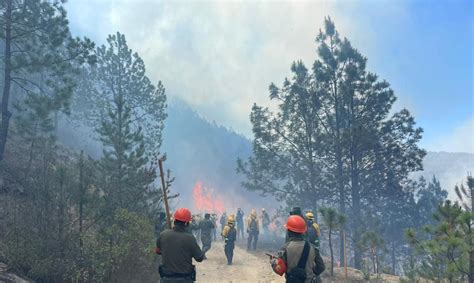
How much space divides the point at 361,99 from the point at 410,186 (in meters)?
7.00

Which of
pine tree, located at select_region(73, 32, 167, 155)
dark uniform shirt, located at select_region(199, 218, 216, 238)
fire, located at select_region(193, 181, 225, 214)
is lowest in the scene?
dark uniform shirt, located at select_region(199, 218, 216, 238)

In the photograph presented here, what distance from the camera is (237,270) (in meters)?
13.3

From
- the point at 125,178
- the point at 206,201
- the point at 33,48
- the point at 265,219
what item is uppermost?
the point at 33,48

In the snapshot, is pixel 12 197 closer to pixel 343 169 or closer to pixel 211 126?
pixel 343 169

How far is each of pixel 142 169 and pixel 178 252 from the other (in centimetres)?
717

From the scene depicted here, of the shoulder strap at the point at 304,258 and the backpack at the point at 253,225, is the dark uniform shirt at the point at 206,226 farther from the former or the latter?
the shoulder strap at the point at 304,258

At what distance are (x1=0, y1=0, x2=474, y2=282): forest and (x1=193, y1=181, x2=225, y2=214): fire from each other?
48521mm

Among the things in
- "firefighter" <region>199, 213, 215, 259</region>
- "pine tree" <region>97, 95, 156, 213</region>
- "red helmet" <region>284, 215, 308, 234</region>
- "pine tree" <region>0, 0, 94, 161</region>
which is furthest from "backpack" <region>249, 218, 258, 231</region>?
"red helmet" <region>284, 215, 308, 234</region>

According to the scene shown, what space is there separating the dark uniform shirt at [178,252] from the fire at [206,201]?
76.0m

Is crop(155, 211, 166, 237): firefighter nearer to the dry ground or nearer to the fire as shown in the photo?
the dry ground

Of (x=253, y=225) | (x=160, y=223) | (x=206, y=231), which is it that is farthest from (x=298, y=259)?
(x=253, y=225)

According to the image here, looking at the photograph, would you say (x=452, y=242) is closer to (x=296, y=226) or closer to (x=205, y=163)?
(x=296, y=226)

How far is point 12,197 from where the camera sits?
12094 millimetres

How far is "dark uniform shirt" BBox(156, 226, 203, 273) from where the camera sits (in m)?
5.12
